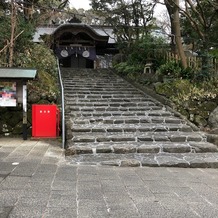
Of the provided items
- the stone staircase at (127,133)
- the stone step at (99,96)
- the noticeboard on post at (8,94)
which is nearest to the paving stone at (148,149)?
Answer: the stone staircase at (127,133)

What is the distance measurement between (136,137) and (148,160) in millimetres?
1489

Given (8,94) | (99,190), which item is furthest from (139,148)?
(8,94)

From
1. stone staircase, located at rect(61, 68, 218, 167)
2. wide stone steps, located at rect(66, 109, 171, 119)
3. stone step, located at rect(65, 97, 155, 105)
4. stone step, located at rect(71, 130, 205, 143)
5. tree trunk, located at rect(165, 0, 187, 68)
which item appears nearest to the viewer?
stone staircase, located at rect(61, 68, 218, 167)

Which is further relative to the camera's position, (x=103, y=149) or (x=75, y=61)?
(x=75, y=61)

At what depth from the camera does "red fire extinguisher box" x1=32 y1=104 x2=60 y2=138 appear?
27.2 feet

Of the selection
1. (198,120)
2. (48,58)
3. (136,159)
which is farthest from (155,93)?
(136,159)

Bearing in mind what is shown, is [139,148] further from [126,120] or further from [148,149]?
[126,120]

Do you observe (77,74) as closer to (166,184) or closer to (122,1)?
(122,1)

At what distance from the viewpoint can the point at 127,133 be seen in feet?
27.0

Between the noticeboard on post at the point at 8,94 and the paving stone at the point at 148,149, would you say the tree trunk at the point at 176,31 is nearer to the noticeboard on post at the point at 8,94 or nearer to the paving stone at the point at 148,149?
the paving stone at the point at 148,149

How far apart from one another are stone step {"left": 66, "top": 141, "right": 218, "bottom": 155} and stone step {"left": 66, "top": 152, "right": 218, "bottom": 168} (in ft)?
0.42

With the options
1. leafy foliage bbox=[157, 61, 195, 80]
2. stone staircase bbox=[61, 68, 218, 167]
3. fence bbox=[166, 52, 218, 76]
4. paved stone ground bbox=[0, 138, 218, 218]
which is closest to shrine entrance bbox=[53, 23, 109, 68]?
stone staircase bbox=[61, 68, 218, 167]

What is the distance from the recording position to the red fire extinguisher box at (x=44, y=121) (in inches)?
326

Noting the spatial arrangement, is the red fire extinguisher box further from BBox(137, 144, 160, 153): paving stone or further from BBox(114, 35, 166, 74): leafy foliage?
BBox(114, 35, 166, 74): leafy foliage
